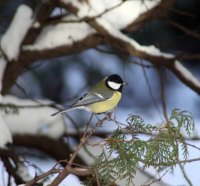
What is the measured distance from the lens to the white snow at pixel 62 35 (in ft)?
6.79

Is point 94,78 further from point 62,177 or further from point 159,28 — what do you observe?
point 62,177

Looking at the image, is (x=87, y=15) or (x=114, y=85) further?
(x=87, y=15)

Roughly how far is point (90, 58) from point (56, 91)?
22 centimetres

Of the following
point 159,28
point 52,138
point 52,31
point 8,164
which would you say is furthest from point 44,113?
point 159,28

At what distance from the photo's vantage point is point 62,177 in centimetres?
83

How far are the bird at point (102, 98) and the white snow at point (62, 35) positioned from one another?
2.38 ft

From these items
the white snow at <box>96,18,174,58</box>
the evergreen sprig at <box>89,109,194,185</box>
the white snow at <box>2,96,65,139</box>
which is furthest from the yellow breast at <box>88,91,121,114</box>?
the white snow at <box>2,96,65,139</box>

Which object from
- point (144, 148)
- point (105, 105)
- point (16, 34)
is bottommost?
point (16, 34)

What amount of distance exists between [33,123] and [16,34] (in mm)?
333

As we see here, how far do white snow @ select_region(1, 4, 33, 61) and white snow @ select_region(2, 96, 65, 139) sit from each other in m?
0.19

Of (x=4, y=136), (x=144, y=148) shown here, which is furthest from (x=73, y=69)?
(x=144, y=148)

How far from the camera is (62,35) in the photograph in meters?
2.10

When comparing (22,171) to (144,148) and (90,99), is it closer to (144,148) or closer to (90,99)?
(90,99)

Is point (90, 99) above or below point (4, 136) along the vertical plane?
above
